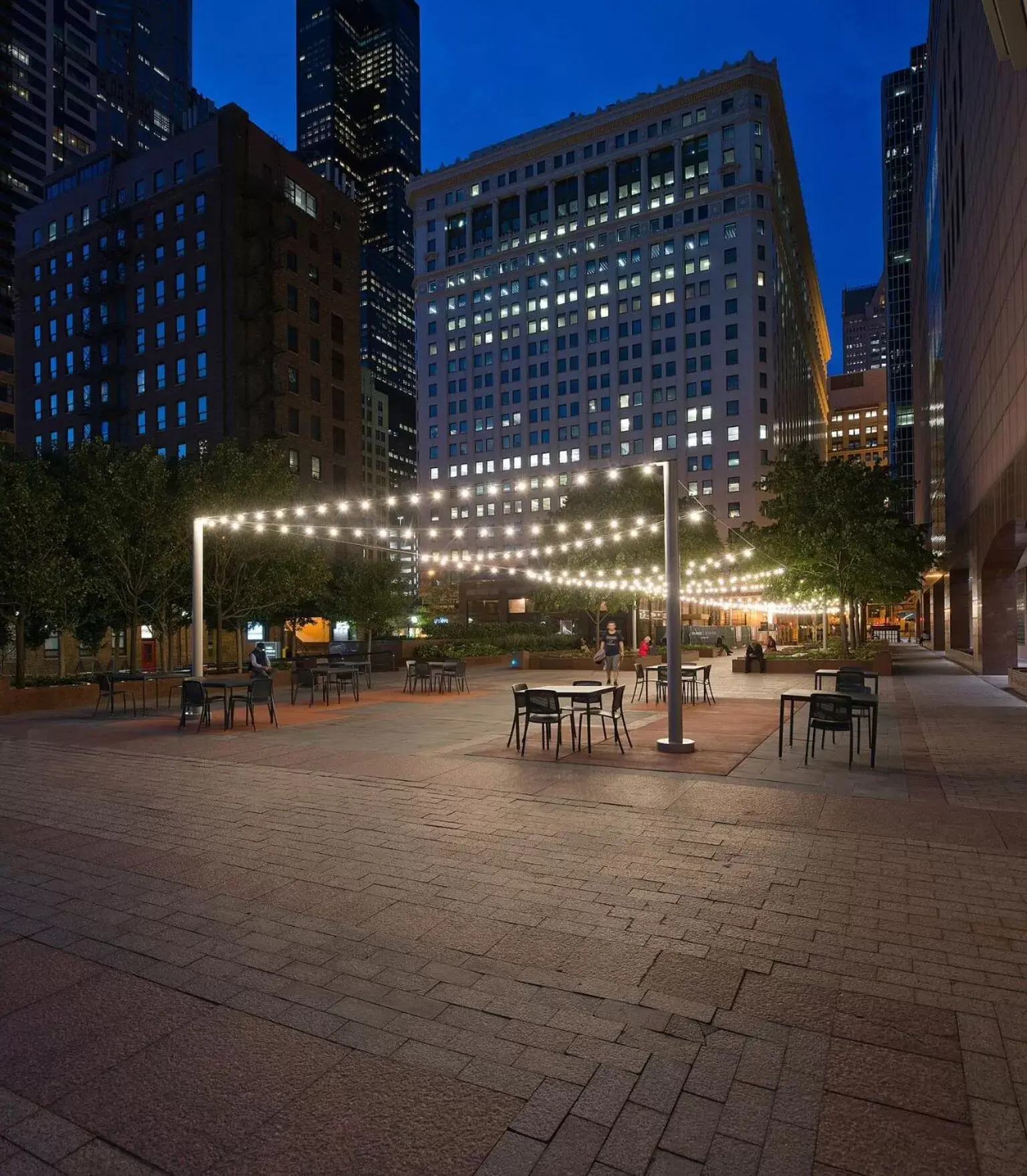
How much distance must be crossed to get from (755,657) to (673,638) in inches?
678

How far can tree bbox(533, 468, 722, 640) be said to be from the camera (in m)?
34.1

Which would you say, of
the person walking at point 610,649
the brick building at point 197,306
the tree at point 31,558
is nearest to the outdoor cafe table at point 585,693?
the person walking at point 610,649

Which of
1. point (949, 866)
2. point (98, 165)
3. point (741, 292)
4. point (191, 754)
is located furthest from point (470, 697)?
point (741, 292)

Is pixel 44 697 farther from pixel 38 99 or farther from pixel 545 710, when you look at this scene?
pixel 38 99

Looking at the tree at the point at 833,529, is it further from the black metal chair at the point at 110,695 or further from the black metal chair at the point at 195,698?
the black metal chair at the point at 110,695

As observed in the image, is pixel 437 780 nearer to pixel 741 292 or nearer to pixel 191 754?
pixel 191 754

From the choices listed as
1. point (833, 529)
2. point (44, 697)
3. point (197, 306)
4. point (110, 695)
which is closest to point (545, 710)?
point (110, 695)

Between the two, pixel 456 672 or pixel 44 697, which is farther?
pixel 456 672

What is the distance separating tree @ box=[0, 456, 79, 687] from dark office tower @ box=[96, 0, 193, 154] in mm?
139047

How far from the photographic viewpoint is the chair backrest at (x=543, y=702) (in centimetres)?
1002

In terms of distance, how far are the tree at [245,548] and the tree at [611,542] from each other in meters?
11.7

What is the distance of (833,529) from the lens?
90.8ft

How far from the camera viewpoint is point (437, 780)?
8539 millimetres

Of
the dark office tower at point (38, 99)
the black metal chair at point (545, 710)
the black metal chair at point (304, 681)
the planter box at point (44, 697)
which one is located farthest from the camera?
the dark office tower at point (38, 99)
